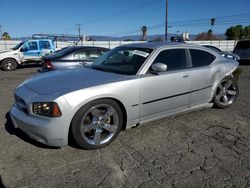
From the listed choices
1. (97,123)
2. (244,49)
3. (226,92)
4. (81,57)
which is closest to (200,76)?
(226,92)

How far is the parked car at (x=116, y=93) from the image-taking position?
9.31ft

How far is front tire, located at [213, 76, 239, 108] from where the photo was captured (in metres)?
4.86

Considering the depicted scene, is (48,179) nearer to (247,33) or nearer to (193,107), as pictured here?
(193,107)

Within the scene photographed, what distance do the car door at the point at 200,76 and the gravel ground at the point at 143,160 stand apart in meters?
0.58

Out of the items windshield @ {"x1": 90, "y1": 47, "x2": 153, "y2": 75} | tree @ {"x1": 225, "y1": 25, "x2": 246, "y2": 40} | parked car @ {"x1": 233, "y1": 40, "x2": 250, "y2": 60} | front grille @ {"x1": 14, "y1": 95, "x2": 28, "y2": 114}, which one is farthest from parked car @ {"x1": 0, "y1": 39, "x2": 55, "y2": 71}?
tree @ {"x1": 225, "y1": 25, "x2": 246, "y2": 40}

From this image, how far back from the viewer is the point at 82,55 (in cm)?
800

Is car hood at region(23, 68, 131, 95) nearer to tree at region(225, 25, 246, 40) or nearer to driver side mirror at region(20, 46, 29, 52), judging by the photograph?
driver side mirror at region(20, 46, 29, 52)

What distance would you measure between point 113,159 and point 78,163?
0.46 metres

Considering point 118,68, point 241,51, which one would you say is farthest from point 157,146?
point 241,51

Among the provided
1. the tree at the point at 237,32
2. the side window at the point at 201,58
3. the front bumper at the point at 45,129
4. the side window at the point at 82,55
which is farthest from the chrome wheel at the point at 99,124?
the tree at the point at 237,32

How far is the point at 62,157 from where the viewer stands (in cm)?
296

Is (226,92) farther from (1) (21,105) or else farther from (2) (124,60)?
(1) (21,105)

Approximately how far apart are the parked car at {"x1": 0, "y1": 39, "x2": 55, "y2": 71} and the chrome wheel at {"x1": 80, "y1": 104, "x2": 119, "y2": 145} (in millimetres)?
10818

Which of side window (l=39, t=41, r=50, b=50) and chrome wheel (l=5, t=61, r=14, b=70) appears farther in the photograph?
side window (l=39, t=41, r=50, b=50)
